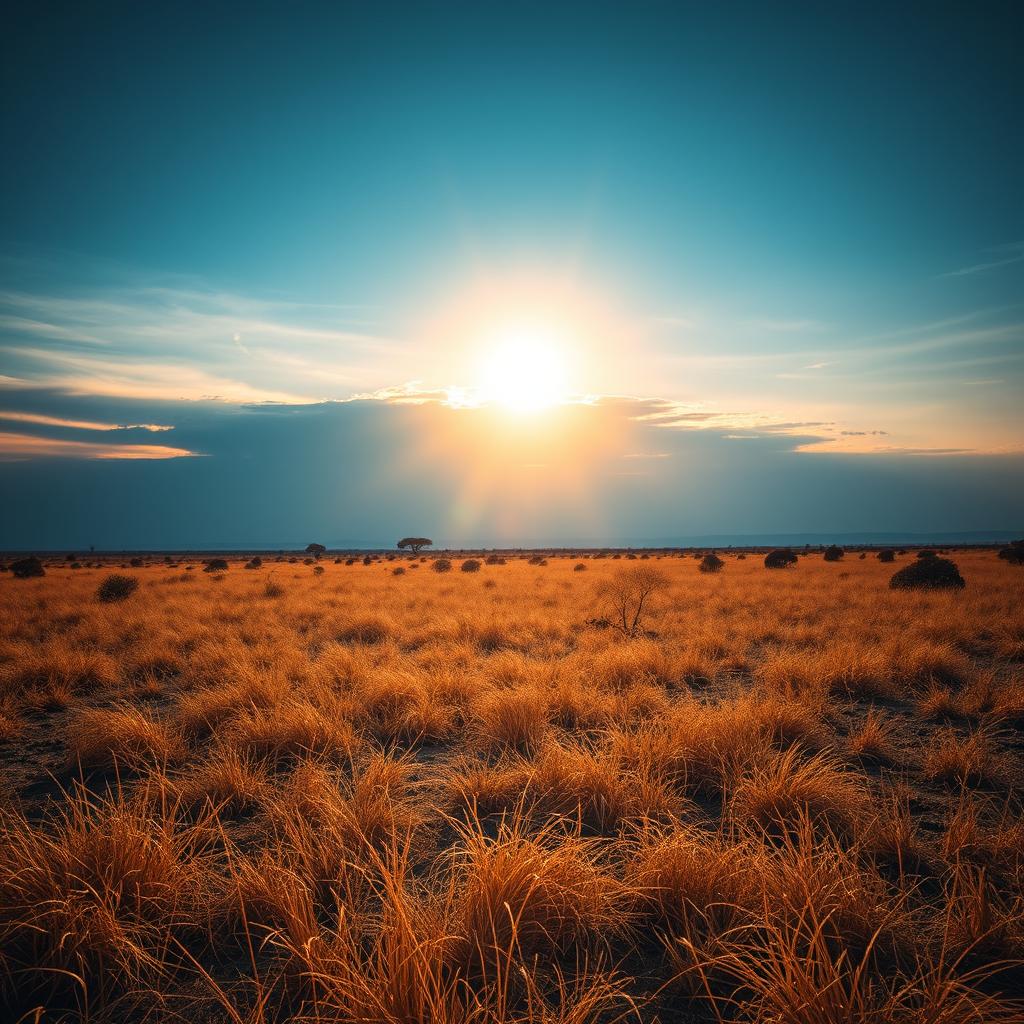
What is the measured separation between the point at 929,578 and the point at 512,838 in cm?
2350

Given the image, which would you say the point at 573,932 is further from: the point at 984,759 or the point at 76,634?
the point at 76,634

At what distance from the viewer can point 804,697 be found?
22.7 ft

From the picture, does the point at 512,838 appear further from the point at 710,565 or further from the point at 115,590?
Result: the point at 710,565

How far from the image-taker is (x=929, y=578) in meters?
20.2

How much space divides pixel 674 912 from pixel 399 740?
387 cm

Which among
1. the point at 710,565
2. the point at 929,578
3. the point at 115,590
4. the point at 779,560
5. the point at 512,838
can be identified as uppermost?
the point at 512,838

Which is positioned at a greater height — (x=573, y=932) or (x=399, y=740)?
(x=573, y=932)

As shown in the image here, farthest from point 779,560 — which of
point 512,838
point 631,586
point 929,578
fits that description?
point 512,838

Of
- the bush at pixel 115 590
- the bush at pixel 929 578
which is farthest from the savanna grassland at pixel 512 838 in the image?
the bush at pixel 929 578

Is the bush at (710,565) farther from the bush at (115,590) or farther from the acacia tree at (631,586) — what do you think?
the bush at (115,590)

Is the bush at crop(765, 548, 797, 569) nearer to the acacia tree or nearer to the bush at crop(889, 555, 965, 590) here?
the bush at crop(889, 555, 965, 590)

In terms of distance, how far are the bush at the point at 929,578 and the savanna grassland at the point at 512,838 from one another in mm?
11358

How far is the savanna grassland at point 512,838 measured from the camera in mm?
2346

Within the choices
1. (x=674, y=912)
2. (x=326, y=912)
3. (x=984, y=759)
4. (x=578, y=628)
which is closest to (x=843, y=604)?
(x=578, y=628)
